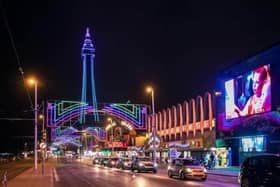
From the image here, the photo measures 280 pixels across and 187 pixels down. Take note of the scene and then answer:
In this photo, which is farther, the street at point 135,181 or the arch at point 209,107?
the arch at point 209,107

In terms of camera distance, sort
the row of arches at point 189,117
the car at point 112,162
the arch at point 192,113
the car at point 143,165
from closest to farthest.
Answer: the car at point 143,165
the row of arches at point 189,117
the car at point 112,162
the arch at point 192,113

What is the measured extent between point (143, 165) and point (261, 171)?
30814 millimetres

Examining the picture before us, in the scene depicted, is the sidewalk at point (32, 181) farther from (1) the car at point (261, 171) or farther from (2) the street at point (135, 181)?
(1) the car at point (261, 171)

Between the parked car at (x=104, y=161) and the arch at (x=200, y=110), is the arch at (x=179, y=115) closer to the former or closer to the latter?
the arch at (x=200, y=110)

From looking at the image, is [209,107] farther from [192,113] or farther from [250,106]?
[250,106]

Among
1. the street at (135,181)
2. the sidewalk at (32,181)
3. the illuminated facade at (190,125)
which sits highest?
the illuminated facade at (190,125)

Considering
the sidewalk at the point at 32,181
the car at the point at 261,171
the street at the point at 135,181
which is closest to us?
the car at the point at 261,171

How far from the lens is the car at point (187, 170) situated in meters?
39.1

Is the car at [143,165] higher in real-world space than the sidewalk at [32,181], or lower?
higher

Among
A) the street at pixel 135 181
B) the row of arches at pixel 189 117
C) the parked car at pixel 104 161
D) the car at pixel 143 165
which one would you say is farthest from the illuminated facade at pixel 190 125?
the street at pixel 135 181

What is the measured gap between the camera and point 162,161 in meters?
87.1

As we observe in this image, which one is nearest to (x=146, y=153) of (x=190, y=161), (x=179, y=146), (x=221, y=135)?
(x=179, y=146)

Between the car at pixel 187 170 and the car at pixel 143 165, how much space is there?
39.7 ft

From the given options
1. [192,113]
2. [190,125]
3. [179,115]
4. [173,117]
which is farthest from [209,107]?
[173,117]
